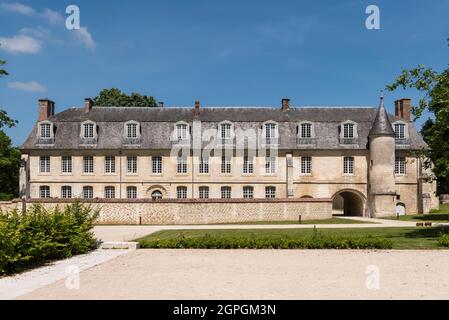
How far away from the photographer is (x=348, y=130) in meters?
40.4

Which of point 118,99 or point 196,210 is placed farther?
point 118,99

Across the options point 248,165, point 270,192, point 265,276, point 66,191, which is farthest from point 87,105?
point 265,276

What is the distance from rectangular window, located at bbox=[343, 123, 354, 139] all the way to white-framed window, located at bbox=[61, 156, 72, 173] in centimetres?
2271

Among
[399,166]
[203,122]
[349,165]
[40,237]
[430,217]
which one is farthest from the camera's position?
[203,122]

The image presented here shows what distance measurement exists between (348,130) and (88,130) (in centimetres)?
2145

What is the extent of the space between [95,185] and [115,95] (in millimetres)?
20632

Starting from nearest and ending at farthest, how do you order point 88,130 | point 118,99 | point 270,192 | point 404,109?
point 270,192, point 88,130, point 404,109, point 118,99

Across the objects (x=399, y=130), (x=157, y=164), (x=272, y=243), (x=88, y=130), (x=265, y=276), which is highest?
(x=88, y=130)

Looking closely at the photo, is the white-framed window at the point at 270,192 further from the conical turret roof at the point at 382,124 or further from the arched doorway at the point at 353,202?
the conical turret roof at the point at 382,124

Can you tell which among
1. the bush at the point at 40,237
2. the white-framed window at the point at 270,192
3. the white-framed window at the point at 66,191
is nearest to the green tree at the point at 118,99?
the white-framed window at the point at 66,191

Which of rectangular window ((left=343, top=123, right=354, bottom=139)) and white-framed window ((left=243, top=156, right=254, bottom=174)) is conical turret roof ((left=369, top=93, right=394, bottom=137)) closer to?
rectangular window ((left=343, top=123, right=354, bottom=139))

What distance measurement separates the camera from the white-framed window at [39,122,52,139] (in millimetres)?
40719

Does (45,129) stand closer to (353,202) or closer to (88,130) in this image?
(88,130)

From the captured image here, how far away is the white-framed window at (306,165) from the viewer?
40.3m
